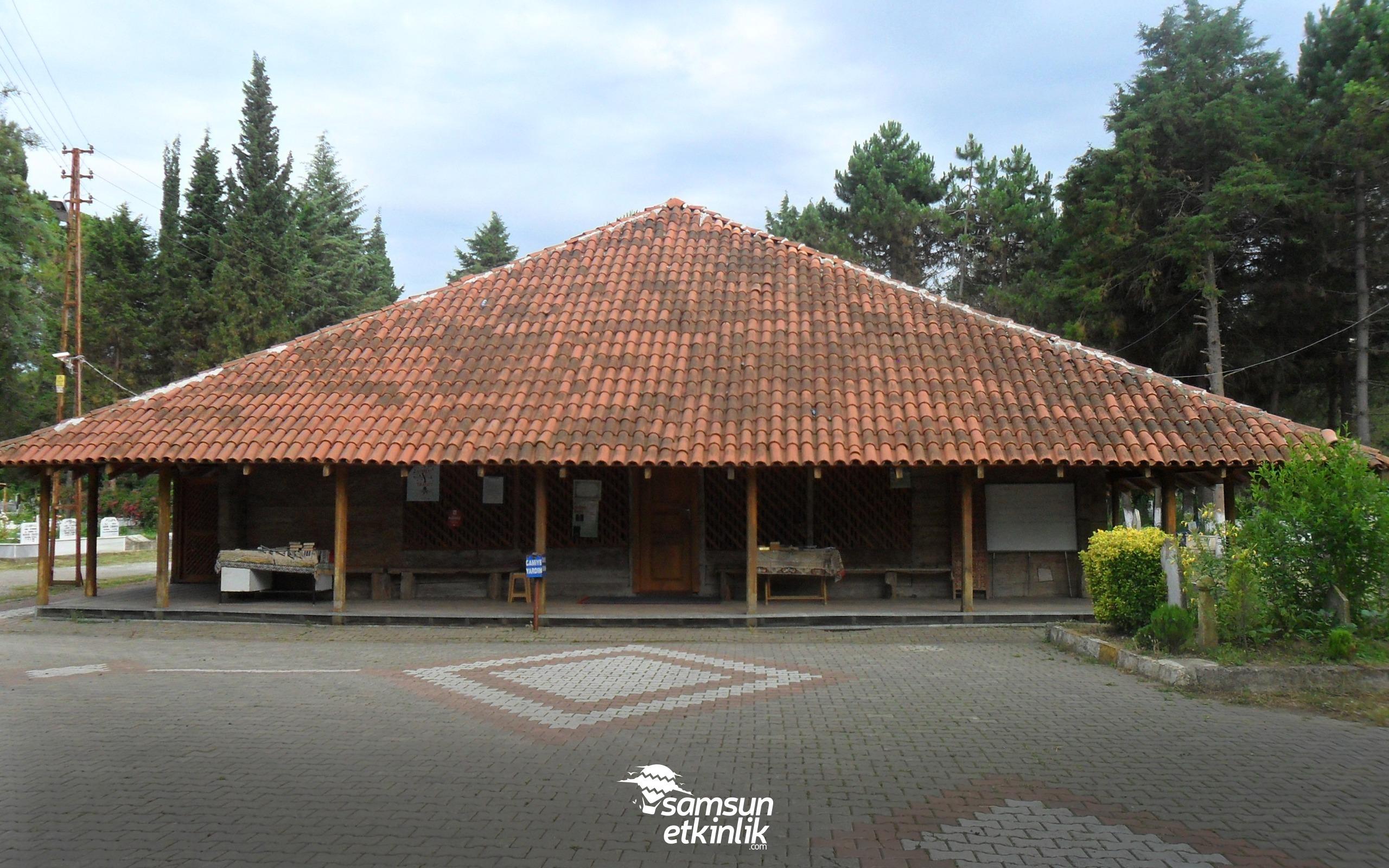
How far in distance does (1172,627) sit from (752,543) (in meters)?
5.50

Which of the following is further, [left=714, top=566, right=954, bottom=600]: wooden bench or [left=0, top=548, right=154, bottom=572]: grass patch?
[left=0, top=548, right=154, bottom=572]: grass patch

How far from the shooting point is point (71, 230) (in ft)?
94.1

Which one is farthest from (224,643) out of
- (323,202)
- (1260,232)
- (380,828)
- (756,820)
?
(323,202)

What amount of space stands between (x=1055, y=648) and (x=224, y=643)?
10.5 meters

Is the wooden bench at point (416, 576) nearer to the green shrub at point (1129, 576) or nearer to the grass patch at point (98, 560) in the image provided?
the green shrub at point (1129, 576)

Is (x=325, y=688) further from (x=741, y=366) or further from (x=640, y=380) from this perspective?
(x=741, y=366)

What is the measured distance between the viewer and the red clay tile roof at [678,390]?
40.9 feet

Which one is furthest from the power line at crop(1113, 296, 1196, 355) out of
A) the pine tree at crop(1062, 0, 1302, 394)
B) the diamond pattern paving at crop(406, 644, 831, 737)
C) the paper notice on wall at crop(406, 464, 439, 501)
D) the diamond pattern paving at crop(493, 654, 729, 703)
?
the diamond pattern paving at crop(493, 654, 729, 703)

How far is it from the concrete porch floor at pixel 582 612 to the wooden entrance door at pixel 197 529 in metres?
1.66

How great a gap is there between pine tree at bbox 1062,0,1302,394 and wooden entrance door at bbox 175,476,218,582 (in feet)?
76.5

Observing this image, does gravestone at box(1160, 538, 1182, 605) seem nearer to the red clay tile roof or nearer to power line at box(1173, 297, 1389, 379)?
the red clay tile roof

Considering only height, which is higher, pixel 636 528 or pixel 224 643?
pixel 636 528

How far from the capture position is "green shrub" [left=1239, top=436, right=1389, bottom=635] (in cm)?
856

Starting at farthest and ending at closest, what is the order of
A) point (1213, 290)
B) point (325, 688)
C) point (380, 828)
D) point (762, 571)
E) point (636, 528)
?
point (1213, 290)
point (636, 528)
point (762, 571)
point (325, 688)
point (380, 828)
